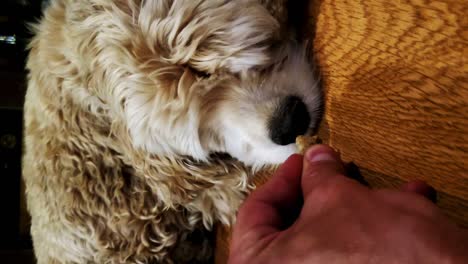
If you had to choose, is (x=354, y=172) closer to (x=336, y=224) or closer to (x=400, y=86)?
(x=400, y=86)

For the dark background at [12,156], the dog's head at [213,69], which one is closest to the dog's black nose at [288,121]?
the dog's head at [213,69]

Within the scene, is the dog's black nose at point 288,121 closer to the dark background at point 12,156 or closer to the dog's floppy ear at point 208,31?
the dog's floppy ear at point 208,31

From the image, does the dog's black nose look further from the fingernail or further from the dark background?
the dark background

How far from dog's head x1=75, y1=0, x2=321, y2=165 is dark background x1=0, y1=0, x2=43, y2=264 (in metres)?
2.32

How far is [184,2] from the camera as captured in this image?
97 centimetres

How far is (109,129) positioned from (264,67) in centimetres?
41

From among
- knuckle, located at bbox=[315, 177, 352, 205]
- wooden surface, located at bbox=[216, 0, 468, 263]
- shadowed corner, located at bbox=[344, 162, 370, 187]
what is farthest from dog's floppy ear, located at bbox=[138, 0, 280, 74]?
knuckle, located at bbox=[315, 177, 352, 205]

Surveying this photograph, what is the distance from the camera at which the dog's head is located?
3.16 ft

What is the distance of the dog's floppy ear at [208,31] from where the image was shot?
96 centimetres

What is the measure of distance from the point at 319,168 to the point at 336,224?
146 millimetres

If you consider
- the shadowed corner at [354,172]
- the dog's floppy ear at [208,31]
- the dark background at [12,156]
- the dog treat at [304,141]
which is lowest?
the dark background at [12,156]

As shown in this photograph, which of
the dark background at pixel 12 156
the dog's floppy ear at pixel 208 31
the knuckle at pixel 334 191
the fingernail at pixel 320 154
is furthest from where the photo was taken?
the dark background at pixel 12 156

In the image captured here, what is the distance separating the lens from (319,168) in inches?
28.3

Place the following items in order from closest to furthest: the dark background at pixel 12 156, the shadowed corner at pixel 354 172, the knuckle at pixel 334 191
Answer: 1. the knuckle at pixel 334 191
2. the shadowed corner at pixel 354 172
3. the dark background at pixel 12 156
